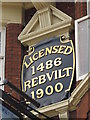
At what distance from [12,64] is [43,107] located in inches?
58.2

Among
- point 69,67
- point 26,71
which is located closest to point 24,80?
point 26,71

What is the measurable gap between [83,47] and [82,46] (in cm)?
4

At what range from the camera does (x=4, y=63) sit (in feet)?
44.4

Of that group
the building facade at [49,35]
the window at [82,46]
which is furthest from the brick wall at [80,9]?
the window at [82,46]

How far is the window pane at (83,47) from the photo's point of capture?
39.9 ft

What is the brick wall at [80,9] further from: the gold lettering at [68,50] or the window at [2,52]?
the window at [2,52]

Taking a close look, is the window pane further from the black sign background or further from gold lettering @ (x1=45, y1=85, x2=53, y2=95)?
gold lettering @ (x1=45, y1=85, x2=53, y2=95)

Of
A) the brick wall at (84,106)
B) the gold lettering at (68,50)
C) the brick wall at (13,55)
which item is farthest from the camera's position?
the brick wall at (13,55)

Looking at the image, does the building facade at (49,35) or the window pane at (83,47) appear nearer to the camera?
the building facade at (49,35)

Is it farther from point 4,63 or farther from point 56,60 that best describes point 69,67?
point 4,63

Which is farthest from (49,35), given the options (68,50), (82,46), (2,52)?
(2,52)

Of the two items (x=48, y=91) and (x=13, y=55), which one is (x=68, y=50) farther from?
(x=13, y=55)

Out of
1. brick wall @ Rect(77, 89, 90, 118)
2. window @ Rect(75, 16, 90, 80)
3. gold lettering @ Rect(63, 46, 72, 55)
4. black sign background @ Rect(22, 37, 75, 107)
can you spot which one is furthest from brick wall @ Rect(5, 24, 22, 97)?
brick wall @ Rect(77, 89, 90, 118)

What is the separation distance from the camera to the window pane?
1216cm
